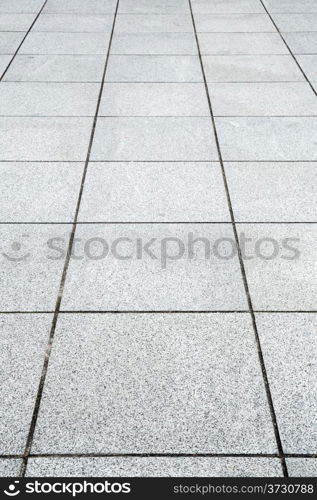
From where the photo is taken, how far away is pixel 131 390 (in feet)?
9.48

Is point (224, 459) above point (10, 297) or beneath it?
beneath

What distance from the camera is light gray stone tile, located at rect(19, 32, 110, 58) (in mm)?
7445

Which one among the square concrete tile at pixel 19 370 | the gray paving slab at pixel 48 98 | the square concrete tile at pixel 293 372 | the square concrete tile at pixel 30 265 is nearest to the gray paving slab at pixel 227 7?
the gray paving slab at pixel 48 98

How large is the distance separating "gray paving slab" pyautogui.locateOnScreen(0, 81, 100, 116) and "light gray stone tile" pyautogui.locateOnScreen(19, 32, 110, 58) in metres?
1.14

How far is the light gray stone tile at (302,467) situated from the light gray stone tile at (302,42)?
6.08 metres

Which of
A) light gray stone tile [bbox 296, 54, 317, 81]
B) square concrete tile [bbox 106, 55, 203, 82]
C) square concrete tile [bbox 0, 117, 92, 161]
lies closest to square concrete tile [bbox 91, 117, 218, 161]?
square concrete tile [bbox 0, 117, 92, 161]

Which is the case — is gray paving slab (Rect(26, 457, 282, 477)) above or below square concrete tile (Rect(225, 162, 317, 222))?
below

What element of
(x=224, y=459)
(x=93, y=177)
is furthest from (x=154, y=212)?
(x=224, y=459)

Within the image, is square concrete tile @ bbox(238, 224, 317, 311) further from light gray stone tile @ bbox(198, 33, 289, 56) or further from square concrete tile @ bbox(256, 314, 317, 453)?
light gray stone tile @ bbox(198, 33, 289, 56)
